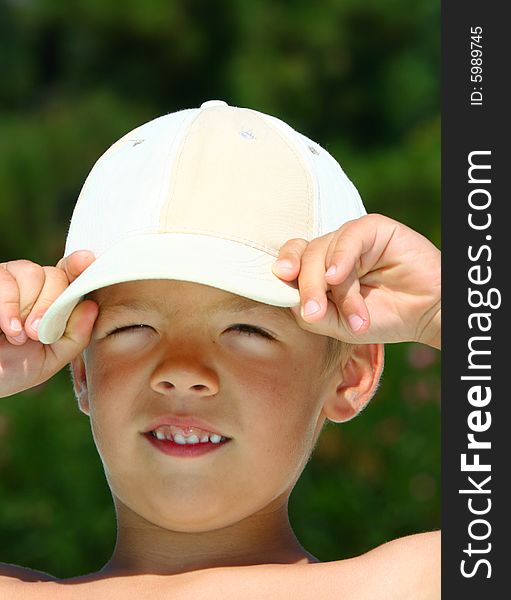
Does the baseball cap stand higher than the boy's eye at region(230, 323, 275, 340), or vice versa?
the baseball cap

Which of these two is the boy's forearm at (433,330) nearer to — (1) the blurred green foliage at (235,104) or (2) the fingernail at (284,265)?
(2) the fingernail at (284,265)

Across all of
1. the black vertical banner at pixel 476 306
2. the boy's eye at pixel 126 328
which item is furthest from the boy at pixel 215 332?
the black vertical banner at pixel 476 306

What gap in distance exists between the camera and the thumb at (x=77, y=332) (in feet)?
6.05

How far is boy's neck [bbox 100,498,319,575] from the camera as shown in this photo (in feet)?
6.28

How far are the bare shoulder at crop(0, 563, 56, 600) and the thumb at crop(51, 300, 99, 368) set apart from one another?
331mm

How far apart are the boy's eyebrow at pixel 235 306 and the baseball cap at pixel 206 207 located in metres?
0.07

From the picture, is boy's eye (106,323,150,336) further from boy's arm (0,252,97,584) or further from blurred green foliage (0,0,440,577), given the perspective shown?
blurred green foliage (0,0,440,577)

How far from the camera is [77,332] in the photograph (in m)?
1.85

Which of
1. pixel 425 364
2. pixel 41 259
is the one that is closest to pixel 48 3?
pixel 41 259

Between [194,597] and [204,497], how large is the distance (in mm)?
140

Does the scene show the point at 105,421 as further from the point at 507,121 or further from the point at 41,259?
the point at 41,259

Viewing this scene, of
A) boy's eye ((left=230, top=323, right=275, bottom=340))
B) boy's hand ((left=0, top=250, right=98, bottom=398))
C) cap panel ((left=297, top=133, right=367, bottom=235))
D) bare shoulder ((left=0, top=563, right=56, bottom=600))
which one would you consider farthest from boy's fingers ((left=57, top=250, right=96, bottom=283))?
bare shoulder ((left=0, top=563, right=56, bottom=600))

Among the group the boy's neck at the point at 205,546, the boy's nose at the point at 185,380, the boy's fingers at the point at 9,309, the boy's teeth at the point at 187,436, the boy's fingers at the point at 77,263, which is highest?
the boy's fingers at the point at 77,263

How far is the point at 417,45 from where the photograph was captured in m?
6.95
